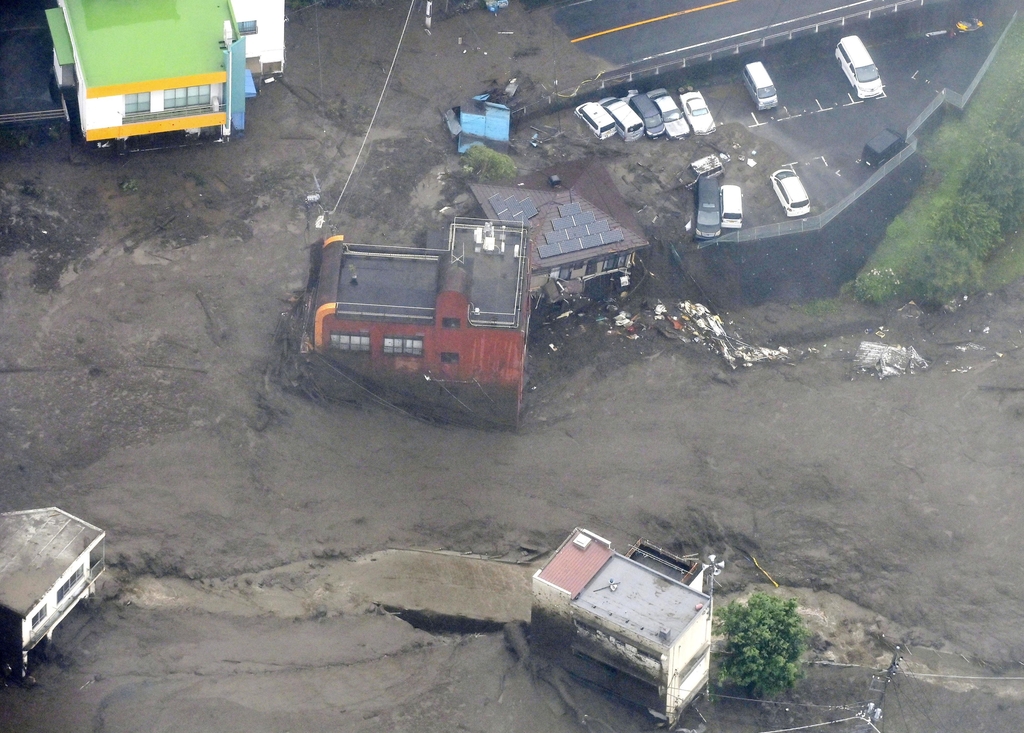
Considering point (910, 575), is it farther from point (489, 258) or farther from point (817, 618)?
point (489, 258)

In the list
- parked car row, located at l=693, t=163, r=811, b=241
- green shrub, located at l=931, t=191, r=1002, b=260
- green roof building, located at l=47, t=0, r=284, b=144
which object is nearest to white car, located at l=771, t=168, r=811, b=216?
parked car row, located at l=693, t=163, r=811, b=241

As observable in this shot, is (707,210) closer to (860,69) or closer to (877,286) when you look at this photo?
(877,286)

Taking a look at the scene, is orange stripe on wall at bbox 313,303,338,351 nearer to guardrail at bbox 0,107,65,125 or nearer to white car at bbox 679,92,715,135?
guardrail at bbox 0,107,65,125

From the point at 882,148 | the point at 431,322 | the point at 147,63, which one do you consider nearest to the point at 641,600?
the point at 431,322

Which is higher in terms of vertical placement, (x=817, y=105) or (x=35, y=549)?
(x=817, y=105)

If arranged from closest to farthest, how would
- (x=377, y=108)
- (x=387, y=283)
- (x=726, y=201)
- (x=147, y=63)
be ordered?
(x=387, y=283) → (x=147, y=63) → (x=726, y=201) → (x=377, y=108)

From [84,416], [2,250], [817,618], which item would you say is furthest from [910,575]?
[2,250]

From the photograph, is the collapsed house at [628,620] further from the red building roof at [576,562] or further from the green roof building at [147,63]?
the green roof building at [147,63]
